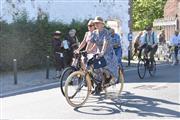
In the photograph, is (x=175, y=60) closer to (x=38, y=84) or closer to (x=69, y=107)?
(x=38, y=84)

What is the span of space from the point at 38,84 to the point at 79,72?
4938mm

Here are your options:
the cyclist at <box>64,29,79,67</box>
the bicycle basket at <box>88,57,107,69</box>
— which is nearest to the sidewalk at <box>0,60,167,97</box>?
the cyclist at <box>64,29,79,67</box>

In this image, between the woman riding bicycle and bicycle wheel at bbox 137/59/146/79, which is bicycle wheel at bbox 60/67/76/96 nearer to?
the woman riding bicycle

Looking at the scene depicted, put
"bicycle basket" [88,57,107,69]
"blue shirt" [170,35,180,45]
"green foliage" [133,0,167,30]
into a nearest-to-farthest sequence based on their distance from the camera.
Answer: "bicycle basket" [88,57,107,69] < "blue shirt" [170,35,180,45] < "green foliage" [133,0,167,30]

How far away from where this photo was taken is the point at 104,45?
970cm

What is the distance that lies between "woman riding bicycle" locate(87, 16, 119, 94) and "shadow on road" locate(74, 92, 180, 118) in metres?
0.53

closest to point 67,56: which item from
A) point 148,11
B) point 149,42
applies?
point 149,42

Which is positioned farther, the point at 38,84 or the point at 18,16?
the point at 18,16

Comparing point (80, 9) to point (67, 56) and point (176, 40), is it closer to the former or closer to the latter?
point (176, 40)

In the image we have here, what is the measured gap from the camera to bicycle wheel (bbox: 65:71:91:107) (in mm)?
9398

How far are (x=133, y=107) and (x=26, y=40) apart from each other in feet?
30.2

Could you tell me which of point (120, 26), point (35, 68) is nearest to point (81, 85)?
point (35, 68)

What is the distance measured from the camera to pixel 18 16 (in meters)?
18.9

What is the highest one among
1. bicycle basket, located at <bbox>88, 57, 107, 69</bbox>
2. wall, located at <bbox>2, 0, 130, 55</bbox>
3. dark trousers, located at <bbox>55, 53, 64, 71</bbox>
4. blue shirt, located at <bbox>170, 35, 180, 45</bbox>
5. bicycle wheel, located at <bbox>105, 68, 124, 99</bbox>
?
wall, located at <bbox>2, 0, 130, 55</bbox>
